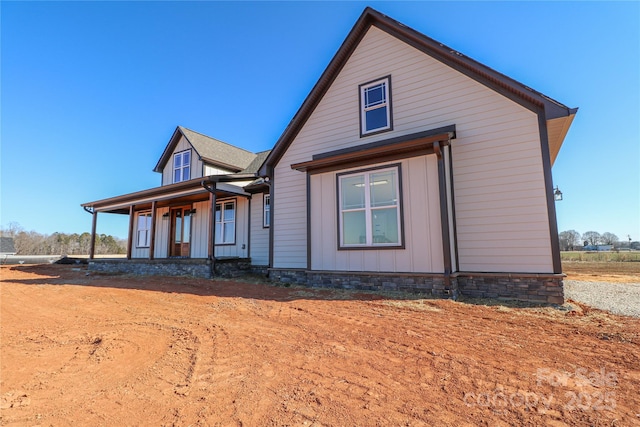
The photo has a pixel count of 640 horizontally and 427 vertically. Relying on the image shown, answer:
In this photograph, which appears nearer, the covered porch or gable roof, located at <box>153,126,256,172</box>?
the covered porch

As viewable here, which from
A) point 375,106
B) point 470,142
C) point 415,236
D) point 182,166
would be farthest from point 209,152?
point 470,142

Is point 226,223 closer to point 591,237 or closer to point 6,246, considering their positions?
point 6,246

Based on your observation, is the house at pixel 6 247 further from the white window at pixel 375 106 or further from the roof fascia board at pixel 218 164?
the white window at pixel 375 106

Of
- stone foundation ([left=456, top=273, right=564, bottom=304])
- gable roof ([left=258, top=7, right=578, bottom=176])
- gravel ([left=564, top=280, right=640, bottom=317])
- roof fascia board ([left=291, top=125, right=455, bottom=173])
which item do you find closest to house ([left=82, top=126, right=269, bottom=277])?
gable roof ([left=258, top=7, right=578, bottom=176])

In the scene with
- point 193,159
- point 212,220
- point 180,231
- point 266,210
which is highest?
point 193,159

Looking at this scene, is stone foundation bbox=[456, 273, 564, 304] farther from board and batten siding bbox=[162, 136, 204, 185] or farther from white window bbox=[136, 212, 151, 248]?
white window bbox=[136, 212, 151, 248]

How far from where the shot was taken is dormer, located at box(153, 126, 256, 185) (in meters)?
14.9

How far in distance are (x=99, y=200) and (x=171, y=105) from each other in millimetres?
7853

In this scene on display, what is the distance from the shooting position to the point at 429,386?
2596 mm

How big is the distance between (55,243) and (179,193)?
42.3 m

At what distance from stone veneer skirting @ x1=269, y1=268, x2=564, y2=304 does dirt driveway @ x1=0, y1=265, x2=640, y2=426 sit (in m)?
0.65

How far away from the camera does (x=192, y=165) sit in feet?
49.8

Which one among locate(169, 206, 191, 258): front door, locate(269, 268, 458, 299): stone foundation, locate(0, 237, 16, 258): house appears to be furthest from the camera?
locate(0, 237, 16, 258): house

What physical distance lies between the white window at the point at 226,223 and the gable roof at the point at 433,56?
3.87 m
